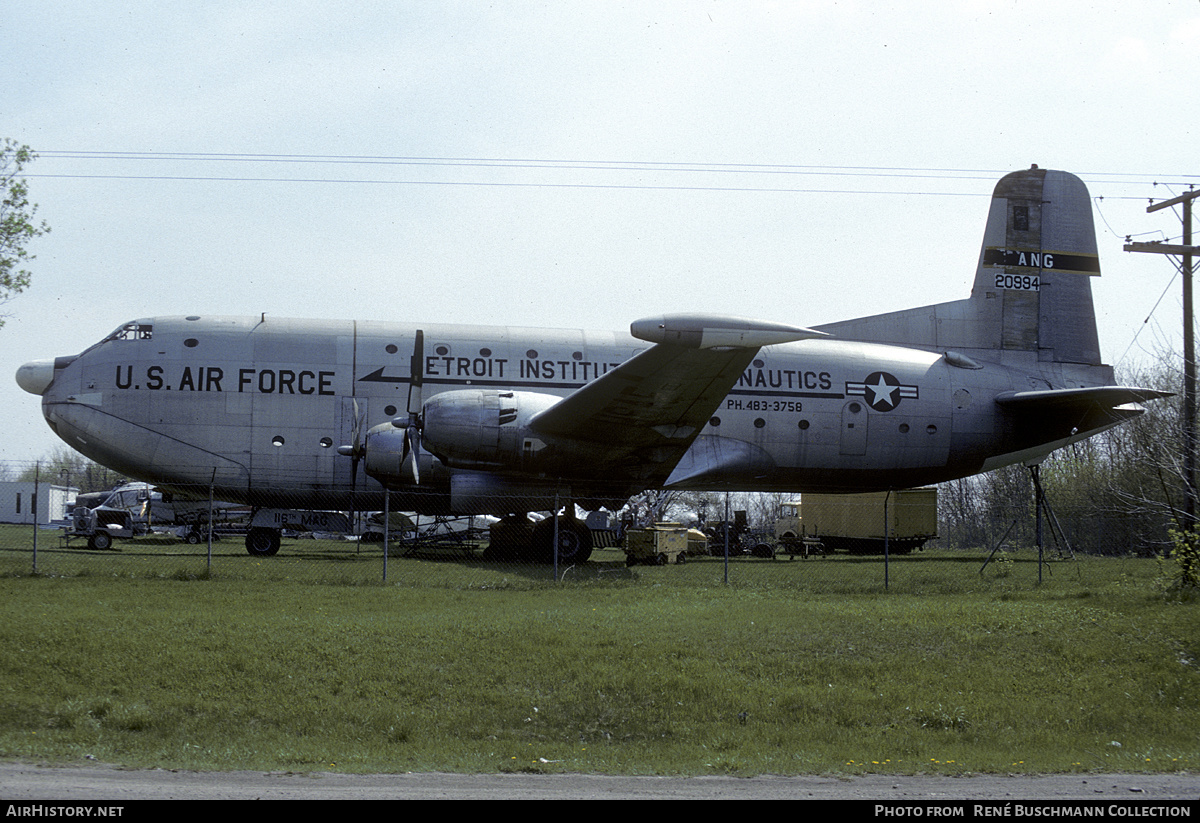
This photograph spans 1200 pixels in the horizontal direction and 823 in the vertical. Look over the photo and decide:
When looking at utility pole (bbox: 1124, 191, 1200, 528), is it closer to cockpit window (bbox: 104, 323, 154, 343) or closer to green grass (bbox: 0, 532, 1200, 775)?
green grass (bbox: 0, 532, 1200, 775)

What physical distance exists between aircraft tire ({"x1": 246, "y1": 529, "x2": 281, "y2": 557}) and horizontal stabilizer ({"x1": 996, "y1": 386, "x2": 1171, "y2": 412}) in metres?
19.5

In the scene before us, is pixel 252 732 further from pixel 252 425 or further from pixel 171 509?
pixel 171 509

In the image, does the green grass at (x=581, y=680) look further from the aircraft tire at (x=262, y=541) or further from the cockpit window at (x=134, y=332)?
the cockpit window at (x=134, y=332)

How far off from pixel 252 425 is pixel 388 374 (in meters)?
3.40

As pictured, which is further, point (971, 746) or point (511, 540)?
point (511, 540)

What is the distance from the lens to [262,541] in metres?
23.2

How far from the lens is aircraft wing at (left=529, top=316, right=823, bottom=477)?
14.1 meters

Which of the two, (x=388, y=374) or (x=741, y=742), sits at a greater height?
(x=388, y=374)

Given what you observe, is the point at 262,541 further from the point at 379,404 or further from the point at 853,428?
the point at 853,428

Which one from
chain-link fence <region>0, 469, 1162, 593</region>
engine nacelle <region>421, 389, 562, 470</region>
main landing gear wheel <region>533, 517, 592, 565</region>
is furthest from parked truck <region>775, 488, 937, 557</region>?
engine nacelle <region>421, 389, 562, 470</region>

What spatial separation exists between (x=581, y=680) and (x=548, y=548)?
41.1 ft
